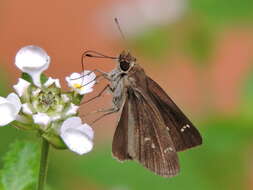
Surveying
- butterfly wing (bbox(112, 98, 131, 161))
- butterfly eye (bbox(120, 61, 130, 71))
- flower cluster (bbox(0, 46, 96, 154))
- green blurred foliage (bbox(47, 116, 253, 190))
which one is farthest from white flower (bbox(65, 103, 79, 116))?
green blurred foliage (bbox(47, 116, 253, 190))

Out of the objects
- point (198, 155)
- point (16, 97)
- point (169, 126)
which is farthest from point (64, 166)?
point (16, 97)

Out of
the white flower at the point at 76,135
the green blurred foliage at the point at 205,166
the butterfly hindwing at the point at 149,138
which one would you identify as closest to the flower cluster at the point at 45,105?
the white flower at the point at 76,135

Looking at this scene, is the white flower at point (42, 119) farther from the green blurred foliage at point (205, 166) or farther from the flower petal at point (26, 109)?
the green blurred foliage at point (205, 166)

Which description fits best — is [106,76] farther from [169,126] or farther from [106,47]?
[106,47]

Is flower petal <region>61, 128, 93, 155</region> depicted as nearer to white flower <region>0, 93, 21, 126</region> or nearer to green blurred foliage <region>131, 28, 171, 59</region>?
white flower <region>0, 93, 21, 126</region>

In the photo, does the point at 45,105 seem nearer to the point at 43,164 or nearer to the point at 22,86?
the point at 22,86
